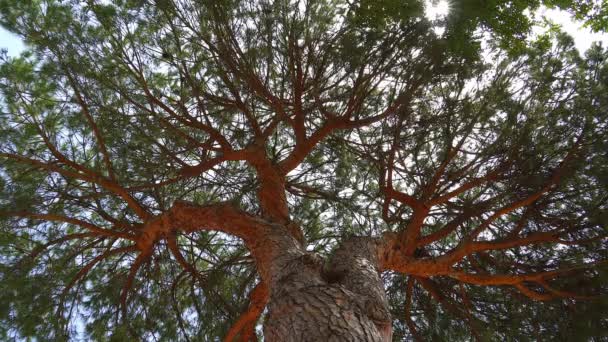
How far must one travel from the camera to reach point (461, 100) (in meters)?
3.86

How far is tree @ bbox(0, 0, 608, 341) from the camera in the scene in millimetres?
3348

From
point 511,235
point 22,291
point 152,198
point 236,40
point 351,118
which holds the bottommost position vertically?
point 511,235

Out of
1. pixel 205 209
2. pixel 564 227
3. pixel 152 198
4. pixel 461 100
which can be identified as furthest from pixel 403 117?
pixel 152 198

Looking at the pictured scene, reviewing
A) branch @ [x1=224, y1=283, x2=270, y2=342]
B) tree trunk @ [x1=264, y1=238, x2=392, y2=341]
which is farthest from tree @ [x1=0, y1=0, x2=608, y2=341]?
tree trunk @ [x1=264, y1=238, x2=392, y2=341]

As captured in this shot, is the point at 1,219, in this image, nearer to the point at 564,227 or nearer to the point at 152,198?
the point at 152,198

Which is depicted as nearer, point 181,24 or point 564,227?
point 564,227

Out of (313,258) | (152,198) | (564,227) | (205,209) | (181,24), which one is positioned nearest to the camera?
(313,258)

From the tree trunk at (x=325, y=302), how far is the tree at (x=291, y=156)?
0.44 meters

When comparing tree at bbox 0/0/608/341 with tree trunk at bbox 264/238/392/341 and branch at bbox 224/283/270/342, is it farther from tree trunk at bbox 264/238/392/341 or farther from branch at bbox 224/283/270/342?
tree trunk at bbox 264/238/392/341

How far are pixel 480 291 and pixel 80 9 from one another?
3.93 m

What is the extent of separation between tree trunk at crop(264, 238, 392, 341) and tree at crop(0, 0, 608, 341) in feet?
1.44

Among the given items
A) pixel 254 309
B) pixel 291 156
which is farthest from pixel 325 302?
pixel 291 156

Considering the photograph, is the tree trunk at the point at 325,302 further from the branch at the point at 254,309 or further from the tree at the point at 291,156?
the branch at the point at 254,309

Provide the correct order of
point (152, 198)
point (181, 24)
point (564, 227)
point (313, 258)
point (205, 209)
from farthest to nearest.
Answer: point (152, 198) → point (181, 24) → point (564, 227) → point (205, 209) → point (313, 258)
